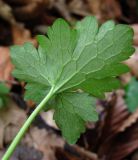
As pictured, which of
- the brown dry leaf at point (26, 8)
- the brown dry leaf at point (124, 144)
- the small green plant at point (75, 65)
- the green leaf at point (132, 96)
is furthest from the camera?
the brown dry leaf at point (26, 8)

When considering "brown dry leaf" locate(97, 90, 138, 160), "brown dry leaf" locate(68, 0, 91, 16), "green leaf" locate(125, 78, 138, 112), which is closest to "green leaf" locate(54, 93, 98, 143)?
"brown dry leaf" locate(97, 90, 138, 160)

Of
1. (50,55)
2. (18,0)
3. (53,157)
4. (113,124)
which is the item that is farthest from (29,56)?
(18,0)

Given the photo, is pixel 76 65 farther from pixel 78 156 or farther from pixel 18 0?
pixel 18 0

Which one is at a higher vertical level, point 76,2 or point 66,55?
point 66,55

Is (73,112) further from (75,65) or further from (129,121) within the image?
(129,121)

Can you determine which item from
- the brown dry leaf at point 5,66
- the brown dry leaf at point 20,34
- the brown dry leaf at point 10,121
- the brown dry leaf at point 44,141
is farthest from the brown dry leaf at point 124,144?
the brown dry leaf at point 20,34

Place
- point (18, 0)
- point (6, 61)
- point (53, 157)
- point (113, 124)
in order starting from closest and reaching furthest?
point (53, 157)
point (113, 124)
point (6, 61)
point (18, 0)

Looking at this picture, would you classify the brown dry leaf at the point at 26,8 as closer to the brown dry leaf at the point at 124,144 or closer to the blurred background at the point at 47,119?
the blurred background at the point at 47,119

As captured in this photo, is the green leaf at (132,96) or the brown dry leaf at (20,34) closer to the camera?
the green leaf at (132,96)

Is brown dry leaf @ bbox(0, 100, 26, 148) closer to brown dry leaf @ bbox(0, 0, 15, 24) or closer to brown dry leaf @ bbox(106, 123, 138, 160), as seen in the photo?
brown dry leaf @ bbox(106, 123, 138, 160)
